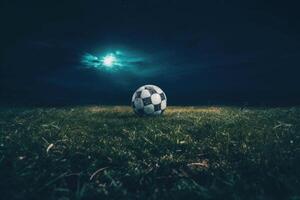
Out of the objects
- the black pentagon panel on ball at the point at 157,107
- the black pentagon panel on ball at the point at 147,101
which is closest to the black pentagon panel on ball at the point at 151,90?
the black pentagon panel on ball at the point at 147,101

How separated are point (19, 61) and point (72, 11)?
4.66 meters

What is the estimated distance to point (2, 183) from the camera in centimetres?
249

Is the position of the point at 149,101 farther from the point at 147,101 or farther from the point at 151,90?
the point at 151,90

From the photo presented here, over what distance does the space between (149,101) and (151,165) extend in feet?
12.3

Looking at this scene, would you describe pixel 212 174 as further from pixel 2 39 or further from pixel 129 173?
pixel 2 39

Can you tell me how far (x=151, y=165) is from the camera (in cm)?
294

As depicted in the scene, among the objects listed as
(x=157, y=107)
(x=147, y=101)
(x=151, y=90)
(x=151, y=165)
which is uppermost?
(x=151, y=90)

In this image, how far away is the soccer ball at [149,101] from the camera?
6625 millimetres

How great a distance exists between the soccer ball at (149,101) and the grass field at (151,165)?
2.19 metres

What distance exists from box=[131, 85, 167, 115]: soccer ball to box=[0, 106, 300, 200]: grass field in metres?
2.19

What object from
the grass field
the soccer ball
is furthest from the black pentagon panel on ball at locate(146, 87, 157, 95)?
the grass field

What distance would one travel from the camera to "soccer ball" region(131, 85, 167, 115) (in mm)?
6625

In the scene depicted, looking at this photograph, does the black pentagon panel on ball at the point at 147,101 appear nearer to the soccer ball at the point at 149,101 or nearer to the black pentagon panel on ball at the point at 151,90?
the soccer ball at the point at 149,101

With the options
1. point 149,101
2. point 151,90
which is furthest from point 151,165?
point 151,90
